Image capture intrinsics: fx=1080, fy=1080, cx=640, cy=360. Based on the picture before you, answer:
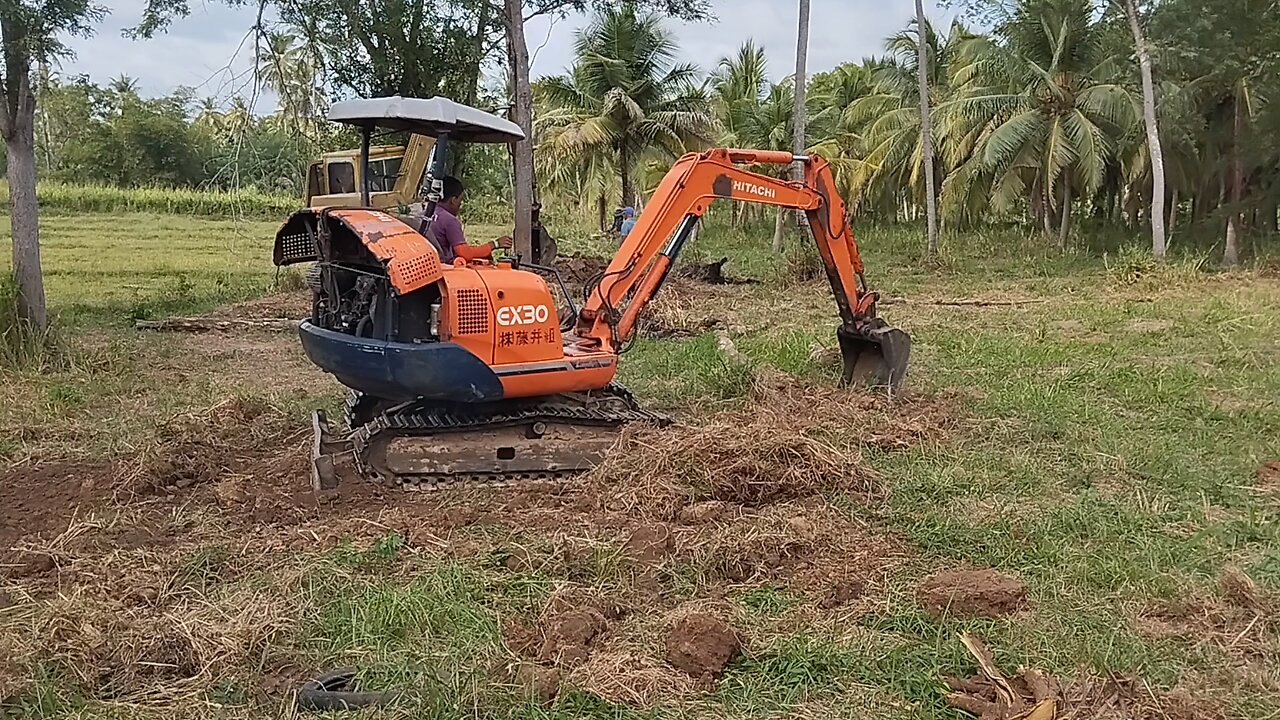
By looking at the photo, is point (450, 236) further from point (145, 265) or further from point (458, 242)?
point (145, 265)

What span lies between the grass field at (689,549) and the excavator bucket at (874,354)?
0.87ft

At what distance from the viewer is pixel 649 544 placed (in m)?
5.23

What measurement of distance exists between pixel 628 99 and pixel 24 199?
18602 millimetres

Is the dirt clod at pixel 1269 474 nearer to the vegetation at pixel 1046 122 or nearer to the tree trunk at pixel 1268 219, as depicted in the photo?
the vegetation at pixel 1046 122

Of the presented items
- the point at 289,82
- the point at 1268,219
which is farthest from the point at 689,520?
the point at 1268,219

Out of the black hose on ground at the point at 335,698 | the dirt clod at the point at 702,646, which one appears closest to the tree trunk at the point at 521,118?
the dirt clod at the point at 702,646

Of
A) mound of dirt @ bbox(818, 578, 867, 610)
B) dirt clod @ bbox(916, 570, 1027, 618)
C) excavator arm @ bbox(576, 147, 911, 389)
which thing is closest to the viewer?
dirt clod @ bbox(916, 570, 1027, 618)

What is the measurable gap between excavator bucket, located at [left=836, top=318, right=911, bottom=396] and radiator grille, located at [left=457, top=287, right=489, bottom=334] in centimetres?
345

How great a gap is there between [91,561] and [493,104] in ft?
56.2

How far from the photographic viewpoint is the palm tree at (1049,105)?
23.6m

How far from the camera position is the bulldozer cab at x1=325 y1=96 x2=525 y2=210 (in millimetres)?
6250

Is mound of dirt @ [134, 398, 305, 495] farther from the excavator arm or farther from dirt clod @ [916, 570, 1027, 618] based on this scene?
dirt clod @ [916, 570, 1027, 618]

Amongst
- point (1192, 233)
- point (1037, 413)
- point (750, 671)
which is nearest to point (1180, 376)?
point (1037, 413)

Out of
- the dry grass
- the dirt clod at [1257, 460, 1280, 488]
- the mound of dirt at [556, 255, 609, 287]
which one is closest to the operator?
the dry grass
